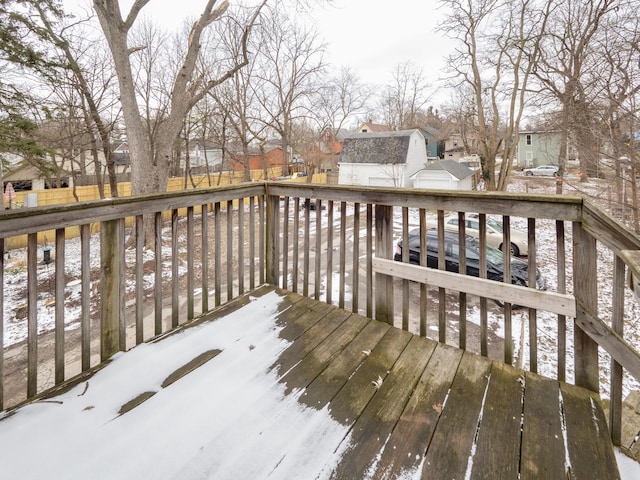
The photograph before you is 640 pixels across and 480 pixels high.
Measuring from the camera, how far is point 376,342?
221 cm

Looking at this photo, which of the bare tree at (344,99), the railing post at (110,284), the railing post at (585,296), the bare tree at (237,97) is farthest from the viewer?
the bare tree at (344,99)

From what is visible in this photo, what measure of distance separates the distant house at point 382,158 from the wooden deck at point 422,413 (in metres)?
20.7

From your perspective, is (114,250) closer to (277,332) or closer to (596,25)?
(277,332)

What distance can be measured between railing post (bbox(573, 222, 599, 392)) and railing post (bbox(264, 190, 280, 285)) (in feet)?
7.30

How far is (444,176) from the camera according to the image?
2066 cm

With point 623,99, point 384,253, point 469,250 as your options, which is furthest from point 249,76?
point 384,253

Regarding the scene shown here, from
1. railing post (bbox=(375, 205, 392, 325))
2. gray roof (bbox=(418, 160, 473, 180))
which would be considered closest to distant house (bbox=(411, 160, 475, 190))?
gray roof (bbox=(418, 160, 473, 180))

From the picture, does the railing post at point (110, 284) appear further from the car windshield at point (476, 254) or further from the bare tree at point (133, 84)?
the bare tree at point (133, 84)

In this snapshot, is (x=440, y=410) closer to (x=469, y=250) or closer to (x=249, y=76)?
(x=469, y=250)

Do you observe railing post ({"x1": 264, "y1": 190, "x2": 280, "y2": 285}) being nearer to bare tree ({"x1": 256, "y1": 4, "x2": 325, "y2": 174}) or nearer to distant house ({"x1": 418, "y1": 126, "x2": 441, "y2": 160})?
bare tree ({"x1": 256, "y1": 4, "x2": 325, "y2": 174})

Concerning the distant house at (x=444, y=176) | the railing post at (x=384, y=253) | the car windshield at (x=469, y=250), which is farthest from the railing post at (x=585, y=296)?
the distant house at (x=444, y=176)

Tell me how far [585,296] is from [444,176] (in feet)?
66.6

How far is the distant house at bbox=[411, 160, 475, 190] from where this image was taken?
2041 centimetres

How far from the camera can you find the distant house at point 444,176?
803 inches
